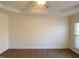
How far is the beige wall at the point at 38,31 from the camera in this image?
7605 millimetres

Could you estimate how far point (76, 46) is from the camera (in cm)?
650

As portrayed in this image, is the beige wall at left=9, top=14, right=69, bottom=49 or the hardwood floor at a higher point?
the beige wall at left=9, top=14, right=69, bottom=49

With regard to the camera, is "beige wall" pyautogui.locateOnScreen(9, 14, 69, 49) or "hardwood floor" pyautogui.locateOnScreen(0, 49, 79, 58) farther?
"beige wall" pyautogui.locateOnScreen(9, 14, 69, 49)

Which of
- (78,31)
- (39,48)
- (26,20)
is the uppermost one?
(26,20)

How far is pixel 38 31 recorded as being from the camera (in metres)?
7.66

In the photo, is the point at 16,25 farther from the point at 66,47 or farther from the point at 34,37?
the point at 66,47

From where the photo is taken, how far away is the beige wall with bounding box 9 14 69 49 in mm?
7605

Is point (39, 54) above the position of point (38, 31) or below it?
below

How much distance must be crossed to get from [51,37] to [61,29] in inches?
31.3

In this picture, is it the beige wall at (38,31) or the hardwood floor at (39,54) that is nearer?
the hardwood floor at (39,54)

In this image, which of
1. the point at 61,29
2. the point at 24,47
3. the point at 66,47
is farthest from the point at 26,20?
the point at 66,47

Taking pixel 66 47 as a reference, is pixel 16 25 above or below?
above

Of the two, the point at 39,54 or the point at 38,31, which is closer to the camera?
the point at 39,54

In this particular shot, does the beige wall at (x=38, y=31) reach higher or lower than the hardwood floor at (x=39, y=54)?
higher
